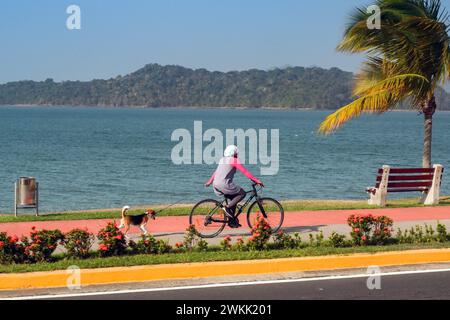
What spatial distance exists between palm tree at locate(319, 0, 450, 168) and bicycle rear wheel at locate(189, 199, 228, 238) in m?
7.42

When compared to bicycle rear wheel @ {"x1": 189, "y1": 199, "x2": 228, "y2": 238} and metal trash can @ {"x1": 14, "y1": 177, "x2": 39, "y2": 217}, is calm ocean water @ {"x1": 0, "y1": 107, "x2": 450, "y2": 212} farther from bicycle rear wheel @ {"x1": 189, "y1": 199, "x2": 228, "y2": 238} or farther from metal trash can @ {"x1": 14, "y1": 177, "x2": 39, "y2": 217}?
bicycle rear wheel @ {"x1": 189, "y1": 199, "x2": 228, "y2": 238}

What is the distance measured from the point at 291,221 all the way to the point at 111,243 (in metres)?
5.31

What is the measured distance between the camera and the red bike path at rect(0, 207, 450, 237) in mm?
14008

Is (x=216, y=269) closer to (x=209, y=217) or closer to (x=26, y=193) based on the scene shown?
(x=209, y=217)

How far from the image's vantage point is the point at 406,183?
18.7 metres

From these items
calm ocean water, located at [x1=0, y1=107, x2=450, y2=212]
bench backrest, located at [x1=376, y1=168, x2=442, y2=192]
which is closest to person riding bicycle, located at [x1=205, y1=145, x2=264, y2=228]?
bench backrest, located at [x1=376, y1=168, x2=442, y2=192]

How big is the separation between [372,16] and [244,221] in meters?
8.79

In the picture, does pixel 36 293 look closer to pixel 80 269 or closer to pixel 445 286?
pixel 80 269

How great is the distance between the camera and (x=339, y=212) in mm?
16844

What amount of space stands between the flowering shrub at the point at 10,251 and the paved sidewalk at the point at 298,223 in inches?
117

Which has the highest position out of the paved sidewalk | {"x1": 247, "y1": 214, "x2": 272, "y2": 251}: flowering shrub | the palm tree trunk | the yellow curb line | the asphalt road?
the palm tree trunk

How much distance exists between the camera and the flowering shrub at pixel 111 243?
1071 cm

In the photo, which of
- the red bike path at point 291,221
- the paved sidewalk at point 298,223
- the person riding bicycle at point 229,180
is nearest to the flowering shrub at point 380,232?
the paved sidewalk at point 298,223

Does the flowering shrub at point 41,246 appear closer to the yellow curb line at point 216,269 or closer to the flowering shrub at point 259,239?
the yellow curb line at point 216,269
